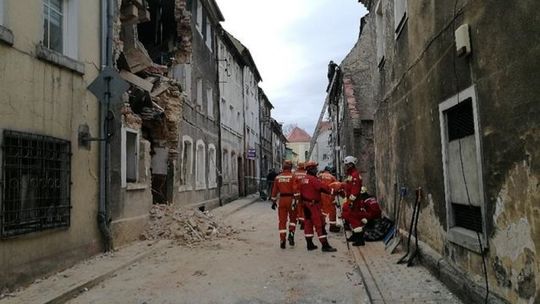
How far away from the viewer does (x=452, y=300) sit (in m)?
5.87

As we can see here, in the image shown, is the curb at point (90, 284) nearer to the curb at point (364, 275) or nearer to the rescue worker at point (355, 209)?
the curb at point (364, 275)

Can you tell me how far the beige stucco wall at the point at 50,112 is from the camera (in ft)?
22.1

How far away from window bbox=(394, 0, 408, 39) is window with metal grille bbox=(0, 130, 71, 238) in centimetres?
601

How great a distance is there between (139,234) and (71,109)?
163 inches

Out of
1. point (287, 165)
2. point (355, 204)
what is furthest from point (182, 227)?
point (355, 204)

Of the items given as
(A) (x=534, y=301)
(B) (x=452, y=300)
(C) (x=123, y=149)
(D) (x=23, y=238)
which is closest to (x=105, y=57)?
(C) (x=123, y=149)

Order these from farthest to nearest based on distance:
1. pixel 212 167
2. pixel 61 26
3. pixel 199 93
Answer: pixel 212 167 → pixel 199 93 → pixel 61 26

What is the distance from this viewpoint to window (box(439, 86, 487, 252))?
560 cm

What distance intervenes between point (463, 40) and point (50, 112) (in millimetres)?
5845

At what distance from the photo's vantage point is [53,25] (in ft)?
27.1

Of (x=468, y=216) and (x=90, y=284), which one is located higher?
(x=468, y=216)

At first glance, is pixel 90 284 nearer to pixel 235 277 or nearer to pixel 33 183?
pixel 33 183

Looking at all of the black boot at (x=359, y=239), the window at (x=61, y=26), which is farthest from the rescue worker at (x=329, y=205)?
the window at (x=61, y=26)

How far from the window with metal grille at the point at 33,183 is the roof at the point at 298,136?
10982 centimetres
